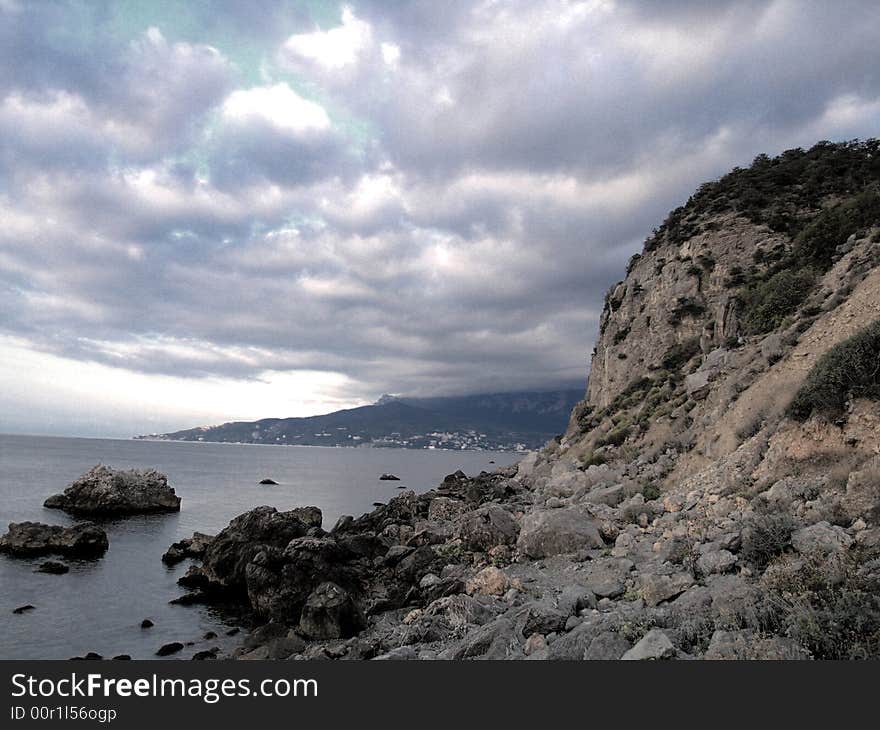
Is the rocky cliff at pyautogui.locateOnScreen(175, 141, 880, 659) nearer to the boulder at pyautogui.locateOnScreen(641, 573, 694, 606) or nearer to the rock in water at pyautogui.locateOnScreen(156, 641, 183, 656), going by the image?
the boulder at pyautogui.locateOnScreen(641, 573, 694, 606)

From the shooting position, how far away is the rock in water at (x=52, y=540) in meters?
29.6

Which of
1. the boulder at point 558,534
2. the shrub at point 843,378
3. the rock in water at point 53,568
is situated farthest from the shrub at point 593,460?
the rock in water at point 53,568

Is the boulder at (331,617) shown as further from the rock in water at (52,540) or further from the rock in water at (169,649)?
the rock in water at (52,540)

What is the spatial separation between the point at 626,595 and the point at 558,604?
1447mm

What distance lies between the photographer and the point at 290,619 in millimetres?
18484

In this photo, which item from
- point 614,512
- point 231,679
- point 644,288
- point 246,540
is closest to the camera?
point 231,679

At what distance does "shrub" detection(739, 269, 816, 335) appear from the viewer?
26.6 m

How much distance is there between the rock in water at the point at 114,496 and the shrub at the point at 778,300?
52.3 meters

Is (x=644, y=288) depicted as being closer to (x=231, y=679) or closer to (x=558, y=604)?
Answer: (x=558, y=604)

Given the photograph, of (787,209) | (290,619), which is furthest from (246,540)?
(787,209)

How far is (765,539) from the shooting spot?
10.0m

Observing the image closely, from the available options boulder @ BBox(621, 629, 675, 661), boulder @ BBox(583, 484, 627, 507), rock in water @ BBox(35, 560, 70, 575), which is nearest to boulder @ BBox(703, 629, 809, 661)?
boulder @ BBox(621, 629, 675, 661)

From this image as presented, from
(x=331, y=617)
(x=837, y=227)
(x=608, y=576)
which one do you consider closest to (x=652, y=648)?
(x=608, y=576)

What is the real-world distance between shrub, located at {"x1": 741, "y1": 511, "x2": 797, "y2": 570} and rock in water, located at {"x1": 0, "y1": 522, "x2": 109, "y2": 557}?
34620mm
